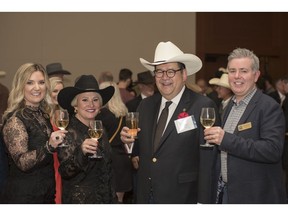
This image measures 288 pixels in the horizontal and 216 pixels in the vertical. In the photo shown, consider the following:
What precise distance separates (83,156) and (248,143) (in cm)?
110

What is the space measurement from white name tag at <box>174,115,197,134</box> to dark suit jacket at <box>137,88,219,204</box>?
0.02 metres

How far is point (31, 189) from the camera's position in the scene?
3.42m

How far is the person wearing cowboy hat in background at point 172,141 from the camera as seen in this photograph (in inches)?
140

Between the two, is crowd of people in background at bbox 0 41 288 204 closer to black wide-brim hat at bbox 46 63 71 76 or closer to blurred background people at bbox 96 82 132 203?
blurred background people at bbox 96 82 132 203

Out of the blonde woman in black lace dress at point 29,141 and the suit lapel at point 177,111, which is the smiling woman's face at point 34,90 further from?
the suit lapel at point 177,111

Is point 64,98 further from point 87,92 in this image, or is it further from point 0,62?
point 0,62

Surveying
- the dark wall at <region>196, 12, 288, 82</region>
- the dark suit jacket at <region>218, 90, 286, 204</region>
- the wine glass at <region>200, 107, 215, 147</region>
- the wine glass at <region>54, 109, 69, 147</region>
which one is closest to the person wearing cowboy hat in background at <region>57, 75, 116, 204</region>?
the wine glass at <region>54, 109, 69, 147</region>

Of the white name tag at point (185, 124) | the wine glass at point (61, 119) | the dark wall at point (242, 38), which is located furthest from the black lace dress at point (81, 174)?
the dark wall at point (242, 38)

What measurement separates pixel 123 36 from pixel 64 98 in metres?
7.93

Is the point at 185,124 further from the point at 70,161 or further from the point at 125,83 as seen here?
the point at 125,83

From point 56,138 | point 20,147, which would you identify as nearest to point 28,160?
point 20,147

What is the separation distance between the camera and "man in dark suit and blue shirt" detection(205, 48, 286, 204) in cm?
333
